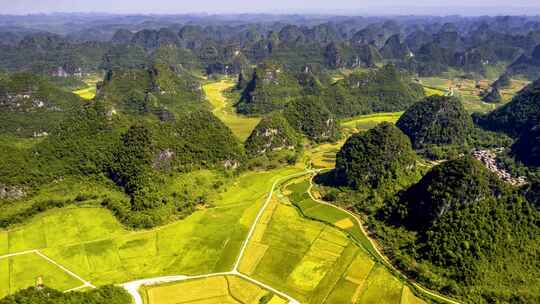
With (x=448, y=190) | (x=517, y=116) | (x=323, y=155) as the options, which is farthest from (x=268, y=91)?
(x=448, y=190)

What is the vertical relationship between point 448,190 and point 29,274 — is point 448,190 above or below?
above

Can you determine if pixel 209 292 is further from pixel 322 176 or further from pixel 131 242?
pixel 322 176

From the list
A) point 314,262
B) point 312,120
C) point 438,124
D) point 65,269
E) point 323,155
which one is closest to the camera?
point 65,269

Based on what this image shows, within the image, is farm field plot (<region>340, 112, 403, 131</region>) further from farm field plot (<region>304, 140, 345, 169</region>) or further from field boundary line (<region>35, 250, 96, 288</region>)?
field boundary line (<region>35, 250, 96, 288</region>)

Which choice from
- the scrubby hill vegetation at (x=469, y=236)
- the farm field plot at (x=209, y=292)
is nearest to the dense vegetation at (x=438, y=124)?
the scrubby hill vegetation at (x=469, y=236)

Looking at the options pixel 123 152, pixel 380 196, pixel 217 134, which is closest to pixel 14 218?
pixel 123 152

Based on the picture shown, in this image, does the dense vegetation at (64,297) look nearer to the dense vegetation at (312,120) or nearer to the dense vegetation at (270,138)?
the dense vegetation at (270,138)
